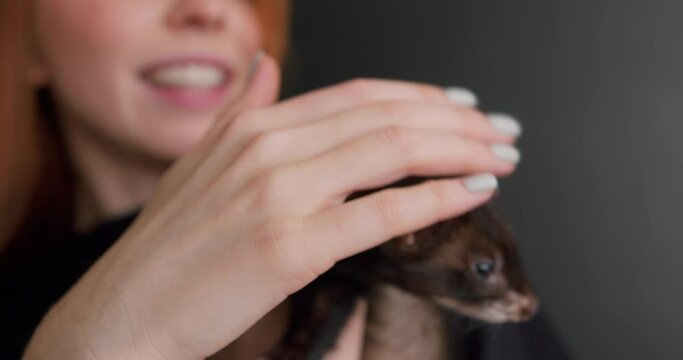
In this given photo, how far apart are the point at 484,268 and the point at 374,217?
9.1 inches

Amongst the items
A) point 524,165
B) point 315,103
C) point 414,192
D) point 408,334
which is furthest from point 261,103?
point 524,165

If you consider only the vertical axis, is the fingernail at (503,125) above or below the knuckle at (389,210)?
above

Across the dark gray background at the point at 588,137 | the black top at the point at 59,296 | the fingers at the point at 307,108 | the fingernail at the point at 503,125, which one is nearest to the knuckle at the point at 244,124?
the fingers at the point at 307,108

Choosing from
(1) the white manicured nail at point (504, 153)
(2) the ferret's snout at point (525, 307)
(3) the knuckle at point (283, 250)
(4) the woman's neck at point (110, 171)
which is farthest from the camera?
(4) the woman's neck at point (110, 171)

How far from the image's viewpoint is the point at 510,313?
679 millimetres

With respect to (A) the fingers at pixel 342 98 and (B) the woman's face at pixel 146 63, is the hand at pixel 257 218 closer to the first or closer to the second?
(A) the fingers at pixel 342 98

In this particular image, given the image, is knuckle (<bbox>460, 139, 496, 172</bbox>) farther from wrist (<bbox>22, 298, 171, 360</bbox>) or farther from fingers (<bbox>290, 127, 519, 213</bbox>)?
wrist (<bbox>22, 298, 171, 360</bbox>)

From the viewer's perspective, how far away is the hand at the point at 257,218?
47 cm

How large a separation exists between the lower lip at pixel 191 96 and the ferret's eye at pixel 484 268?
381 mm

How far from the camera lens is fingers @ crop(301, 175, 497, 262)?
469mm

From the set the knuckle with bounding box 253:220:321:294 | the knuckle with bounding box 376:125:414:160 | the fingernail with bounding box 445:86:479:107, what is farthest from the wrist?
the fingernail with bounding box 445:86:479:107

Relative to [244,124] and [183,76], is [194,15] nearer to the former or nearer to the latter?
[183,76]

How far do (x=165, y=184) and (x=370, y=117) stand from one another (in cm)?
18

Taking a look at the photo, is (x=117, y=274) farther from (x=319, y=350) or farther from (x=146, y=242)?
(x=319, y=350)
